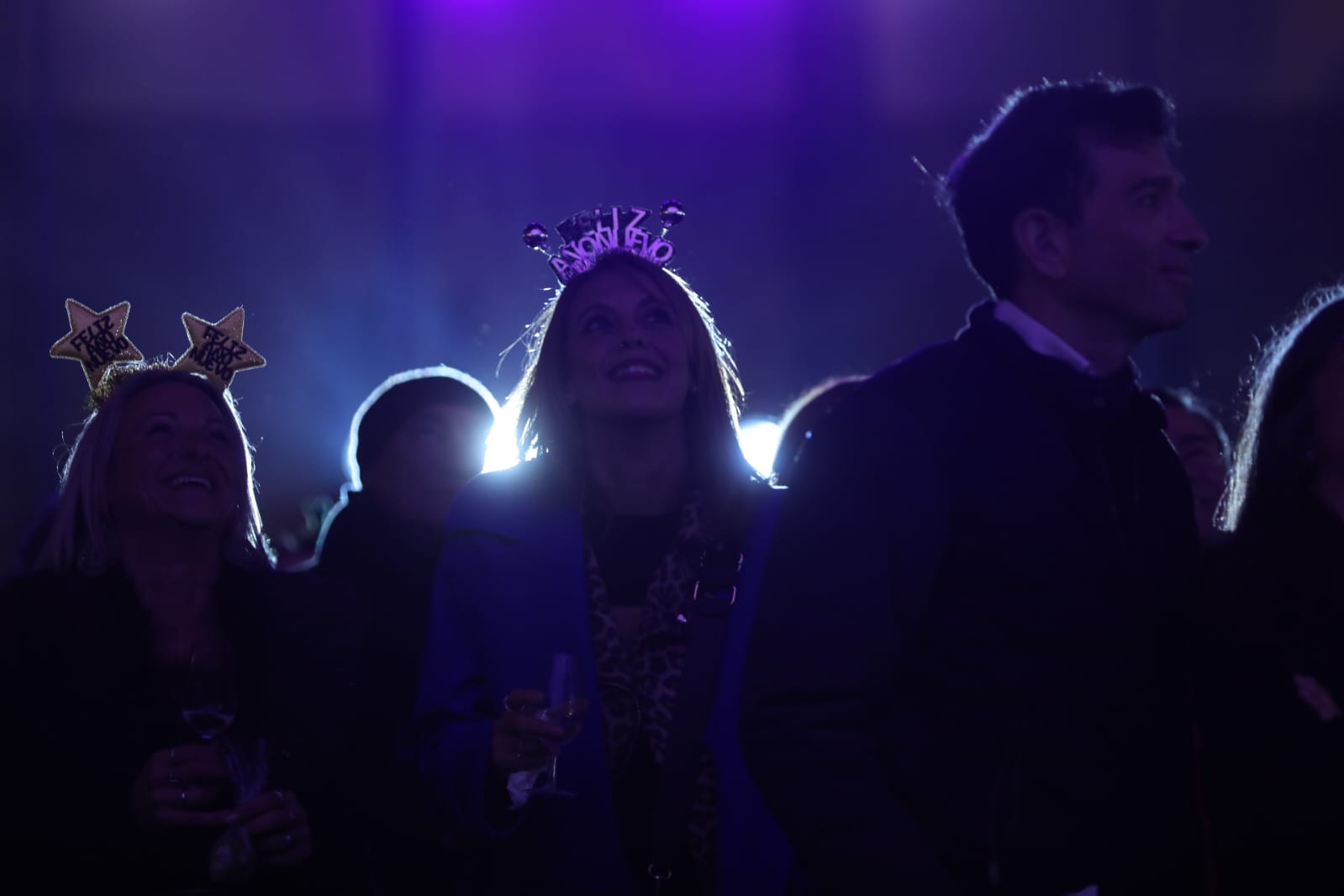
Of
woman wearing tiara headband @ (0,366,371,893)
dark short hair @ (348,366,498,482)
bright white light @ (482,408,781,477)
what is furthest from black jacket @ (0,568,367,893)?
dark short hair @ (348,366,498,482)

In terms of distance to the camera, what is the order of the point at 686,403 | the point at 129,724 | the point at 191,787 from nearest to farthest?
the point at 191,787
the point at 129,724
the point at 686,403

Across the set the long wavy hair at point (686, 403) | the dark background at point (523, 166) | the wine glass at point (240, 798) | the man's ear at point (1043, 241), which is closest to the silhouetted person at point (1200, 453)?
the long wavy hair at point (686, 403)

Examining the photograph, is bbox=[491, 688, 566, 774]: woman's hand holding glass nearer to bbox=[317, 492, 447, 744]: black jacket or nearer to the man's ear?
bbox=[317, 492, 447, 744]: black jacket

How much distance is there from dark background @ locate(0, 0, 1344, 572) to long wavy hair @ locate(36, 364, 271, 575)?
550 centimetres

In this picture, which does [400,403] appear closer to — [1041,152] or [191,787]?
[191,787]

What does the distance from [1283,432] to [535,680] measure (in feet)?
5.08

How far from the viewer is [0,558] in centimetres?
840

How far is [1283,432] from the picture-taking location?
247 cm

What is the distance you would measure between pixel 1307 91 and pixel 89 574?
8.04 meters

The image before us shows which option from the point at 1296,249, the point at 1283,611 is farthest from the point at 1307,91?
the point at 1283,611

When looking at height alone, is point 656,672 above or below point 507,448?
below

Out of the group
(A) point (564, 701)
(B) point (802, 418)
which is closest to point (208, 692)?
(A) point (564, 701)

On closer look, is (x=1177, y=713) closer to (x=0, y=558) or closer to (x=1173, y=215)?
(x=1173, y=215)

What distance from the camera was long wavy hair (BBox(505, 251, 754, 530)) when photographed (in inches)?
113
